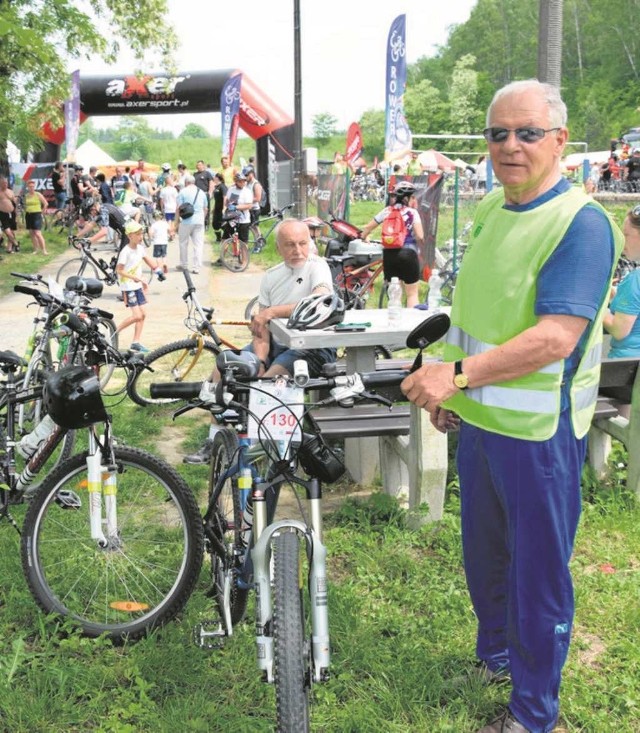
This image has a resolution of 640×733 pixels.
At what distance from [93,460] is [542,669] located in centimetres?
179

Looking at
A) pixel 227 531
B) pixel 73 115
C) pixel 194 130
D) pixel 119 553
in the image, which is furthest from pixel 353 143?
pixel 194 130

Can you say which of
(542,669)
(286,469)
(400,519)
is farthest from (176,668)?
(400,519)

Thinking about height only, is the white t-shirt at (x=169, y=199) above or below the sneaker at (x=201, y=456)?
above

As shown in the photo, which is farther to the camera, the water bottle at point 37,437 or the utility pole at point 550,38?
the utility pole at point 550,38

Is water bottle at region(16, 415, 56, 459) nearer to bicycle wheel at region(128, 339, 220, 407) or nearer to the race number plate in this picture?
the race number plate

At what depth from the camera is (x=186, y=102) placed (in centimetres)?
2989

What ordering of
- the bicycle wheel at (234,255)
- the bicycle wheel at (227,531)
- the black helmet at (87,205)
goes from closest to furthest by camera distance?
the bicycle wheel at (227,531), the bicycle wheel at (234,255), the black helmet at (87,205)

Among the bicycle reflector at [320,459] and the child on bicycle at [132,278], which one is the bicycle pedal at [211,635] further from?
the child on bicycle at [132,278]

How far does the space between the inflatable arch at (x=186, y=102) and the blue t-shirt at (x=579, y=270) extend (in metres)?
26.4

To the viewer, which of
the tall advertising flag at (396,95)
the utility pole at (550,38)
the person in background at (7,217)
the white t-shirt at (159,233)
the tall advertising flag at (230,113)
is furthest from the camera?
the tall advertising flag at (230,113)

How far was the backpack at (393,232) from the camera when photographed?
1011cm

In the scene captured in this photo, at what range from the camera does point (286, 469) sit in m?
2.75

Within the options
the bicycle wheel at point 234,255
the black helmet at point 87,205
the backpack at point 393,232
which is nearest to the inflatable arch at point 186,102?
the black helmet at point 87,205

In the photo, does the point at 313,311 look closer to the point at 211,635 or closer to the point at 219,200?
the point at 211,635
